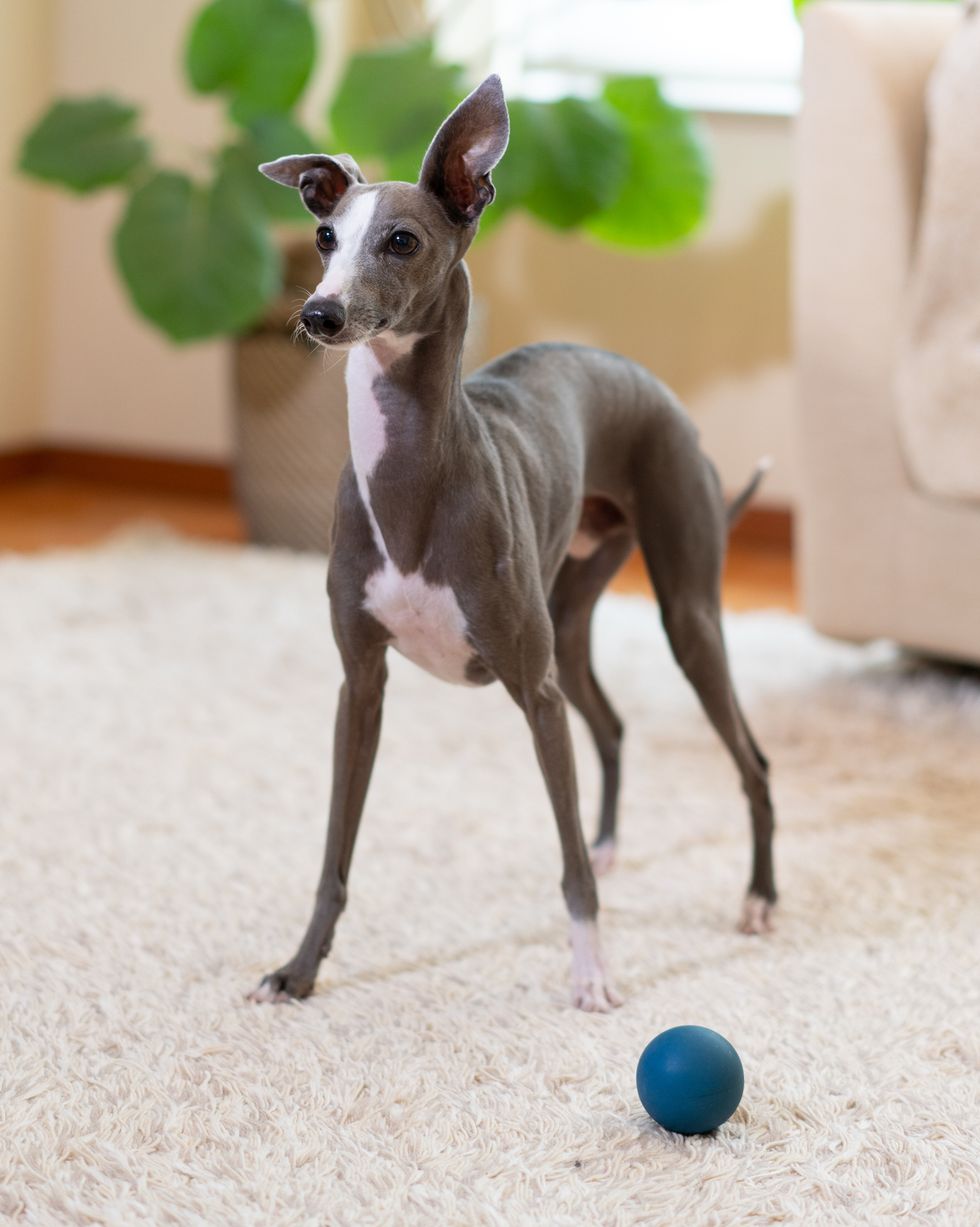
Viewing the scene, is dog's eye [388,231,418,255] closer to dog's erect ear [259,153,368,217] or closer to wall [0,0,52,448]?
dog's erect ear [259,153,368,217]

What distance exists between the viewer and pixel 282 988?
148 cm

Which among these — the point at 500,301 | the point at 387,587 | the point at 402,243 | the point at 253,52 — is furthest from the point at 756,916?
the point at 500,301

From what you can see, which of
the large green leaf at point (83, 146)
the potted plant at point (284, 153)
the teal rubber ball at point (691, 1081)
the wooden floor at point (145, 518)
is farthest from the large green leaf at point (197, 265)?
the teal rubber ball at point (691, 1081)

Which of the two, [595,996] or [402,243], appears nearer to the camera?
[402,243]

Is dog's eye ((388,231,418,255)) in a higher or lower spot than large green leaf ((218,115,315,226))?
higher

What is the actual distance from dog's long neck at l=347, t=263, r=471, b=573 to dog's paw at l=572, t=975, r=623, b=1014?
1.51 feet

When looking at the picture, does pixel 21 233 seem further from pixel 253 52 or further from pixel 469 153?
pixel 469 153

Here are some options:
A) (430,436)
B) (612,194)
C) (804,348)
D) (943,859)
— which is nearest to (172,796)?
(430,436)

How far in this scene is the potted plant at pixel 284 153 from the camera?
3.06 m

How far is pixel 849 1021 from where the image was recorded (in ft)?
4.82

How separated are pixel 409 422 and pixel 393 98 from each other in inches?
75.8

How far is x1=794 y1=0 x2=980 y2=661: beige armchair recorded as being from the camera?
93.4 inches

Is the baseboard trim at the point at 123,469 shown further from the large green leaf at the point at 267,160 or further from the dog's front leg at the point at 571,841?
Result: the dog's front leg at the point at 571,841

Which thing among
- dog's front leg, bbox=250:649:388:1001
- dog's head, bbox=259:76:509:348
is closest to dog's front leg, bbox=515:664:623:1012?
dog's front leg, bbox=250:649:388:1001
